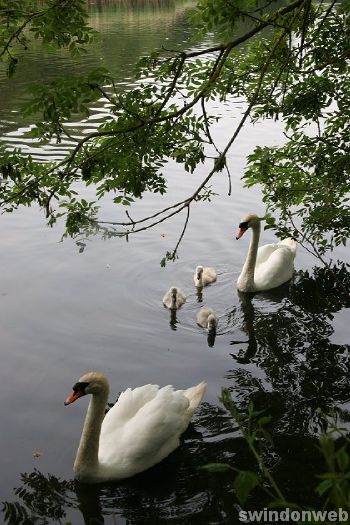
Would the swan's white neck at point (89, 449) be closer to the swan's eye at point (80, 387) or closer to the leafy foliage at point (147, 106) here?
the swan's eye at point (80, 387)

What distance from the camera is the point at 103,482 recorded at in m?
6.64

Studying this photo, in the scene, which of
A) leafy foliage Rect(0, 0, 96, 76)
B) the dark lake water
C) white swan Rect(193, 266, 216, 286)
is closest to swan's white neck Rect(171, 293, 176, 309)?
the dark lake water

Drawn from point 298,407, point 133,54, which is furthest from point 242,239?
point 133,54

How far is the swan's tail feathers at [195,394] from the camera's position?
7508mm

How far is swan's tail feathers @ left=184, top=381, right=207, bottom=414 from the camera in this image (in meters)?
7.51

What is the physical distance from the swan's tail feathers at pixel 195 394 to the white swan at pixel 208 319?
2181 mm

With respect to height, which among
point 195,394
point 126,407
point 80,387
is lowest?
point 195,394

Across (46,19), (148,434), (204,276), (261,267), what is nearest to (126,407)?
(148,434)

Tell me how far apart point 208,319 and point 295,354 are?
1.49 m

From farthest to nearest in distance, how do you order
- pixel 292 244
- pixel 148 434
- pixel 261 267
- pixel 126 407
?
1. pixel 292 244
2. pixel 261 267
3. pixel 126 407
4. pixel 148 434

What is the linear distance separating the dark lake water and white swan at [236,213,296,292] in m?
0.22

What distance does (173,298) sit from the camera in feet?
34.8

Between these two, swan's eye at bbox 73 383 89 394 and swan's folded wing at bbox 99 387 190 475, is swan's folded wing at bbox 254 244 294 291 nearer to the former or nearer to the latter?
swan's folded wing at bbox 99 387 190 475

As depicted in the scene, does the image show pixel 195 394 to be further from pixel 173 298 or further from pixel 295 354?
pixel 173 298
